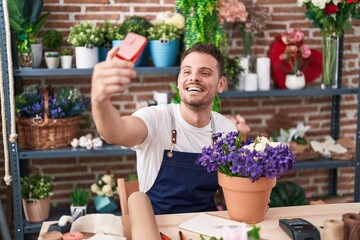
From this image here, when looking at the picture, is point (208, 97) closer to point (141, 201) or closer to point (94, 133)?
point (141, 201)

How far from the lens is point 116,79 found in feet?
4.29

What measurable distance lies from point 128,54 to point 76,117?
2118mm

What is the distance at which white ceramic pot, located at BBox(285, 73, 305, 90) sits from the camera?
3604mm

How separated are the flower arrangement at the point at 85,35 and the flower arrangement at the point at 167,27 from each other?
0.33 meters

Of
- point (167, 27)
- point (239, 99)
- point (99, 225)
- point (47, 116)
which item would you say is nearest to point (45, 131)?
point (47, 116)

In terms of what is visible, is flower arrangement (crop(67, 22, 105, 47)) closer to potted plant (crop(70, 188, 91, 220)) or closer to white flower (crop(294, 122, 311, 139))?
potted plant (crop(70, 188, 91, 220))

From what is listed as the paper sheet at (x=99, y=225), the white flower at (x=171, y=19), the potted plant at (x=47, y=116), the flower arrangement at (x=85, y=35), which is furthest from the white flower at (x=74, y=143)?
the paper sheet at (x=99, y=225)

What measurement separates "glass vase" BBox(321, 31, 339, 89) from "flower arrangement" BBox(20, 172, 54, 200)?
6.58 feet

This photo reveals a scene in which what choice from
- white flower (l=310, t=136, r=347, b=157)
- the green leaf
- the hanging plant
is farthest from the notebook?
white flower (l=310, t=136, r=347, b=157)

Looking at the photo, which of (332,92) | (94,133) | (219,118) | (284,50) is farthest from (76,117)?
(332,92)

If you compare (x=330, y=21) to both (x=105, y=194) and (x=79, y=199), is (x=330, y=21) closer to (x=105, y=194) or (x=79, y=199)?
(x=105, y=194)

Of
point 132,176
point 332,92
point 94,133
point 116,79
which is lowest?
point 132,176

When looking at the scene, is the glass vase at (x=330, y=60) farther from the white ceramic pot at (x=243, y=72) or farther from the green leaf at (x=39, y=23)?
the green leaf at (x=39, y=23)

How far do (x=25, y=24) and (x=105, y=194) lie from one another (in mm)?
1203
